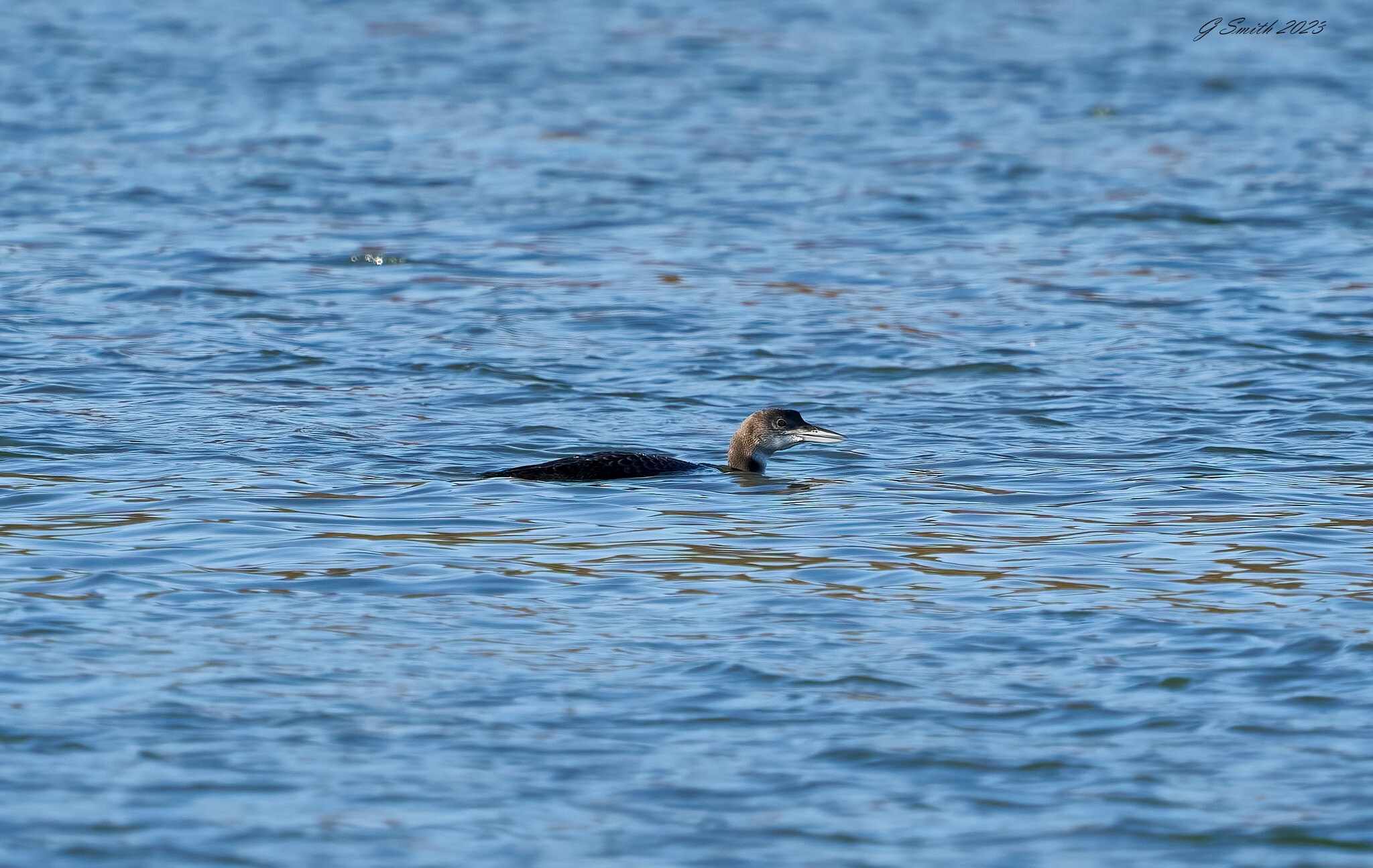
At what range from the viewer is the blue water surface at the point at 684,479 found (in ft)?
23.3

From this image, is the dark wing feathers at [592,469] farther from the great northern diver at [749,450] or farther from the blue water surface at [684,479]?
the blue water surface at [684,479]

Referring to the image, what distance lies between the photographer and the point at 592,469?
11.8 meters

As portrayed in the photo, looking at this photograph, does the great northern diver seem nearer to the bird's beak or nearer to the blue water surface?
the bird's beak

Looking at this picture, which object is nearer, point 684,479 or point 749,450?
point 684,479

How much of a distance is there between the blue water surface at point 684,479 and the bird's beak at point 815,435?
0.91 ft

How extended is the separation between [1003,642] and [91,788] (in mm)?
3818

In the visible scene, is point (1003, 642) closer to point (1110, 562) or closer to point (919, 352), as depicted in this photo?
point (1110, 562)

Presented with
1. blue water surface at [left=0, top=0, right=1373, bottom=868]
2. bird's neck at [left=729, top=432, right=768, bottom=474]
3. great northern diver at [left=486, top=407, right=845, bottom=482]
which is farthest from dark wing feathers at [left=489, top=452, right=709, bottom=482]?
bird's neck at [left=729, top=432, right=768, bottom=474]

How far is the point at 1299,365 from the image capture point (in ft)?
50.5

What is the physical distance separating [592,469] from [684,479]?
2.35 feet

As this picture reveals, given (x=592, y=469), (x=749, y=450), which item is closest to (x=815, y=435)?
(x=749, y=450)

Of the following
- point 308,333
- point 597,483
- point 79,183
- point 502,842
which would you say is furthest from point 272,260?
point 502,842

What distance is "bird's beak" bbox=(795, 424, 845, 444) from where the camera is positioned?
1260 cm

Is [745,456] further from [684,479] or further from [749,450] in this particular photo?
[684,479]
